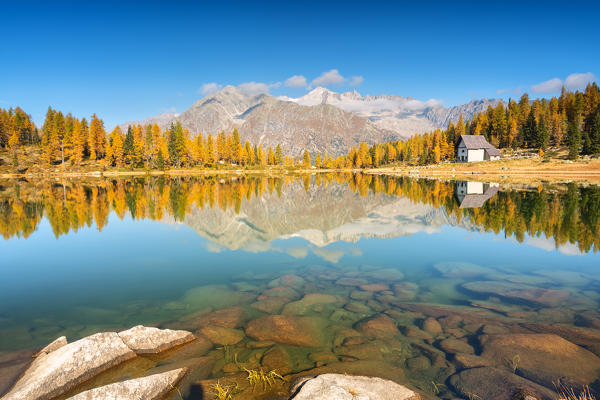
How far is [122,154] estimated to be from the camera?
109m

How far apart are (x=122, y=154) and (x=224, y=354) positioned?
391 feet

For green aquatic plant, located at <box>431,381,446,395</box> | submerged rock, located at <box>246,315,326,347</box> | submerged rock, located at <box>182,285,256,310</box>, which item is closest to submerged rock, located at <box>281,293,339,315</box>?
submerged rock, located at <box>246,315,326,347</box>

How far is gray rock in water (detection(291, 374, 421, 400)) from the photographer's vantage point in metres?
5.29

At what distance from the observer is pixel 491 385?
6.19 metres

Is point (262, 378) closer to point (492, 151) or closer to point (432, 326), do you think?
point (432, 326)

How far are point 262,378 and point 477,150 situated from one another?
120386 millimetres

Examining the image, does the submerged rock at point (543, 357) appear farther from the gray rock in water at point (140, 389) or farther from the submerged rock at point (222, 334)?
the gray rock in water at point (140, 389)

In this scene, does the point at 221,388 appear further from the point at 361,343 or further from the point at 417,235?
the point at 417,235

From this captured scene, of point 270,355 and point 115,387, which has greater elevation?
point 115,387

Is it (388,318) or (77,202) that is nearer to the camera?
(388,318)

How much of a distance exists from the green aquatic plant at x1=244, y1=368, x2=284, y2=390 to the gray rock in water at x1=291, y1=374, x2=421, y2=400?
613 mm

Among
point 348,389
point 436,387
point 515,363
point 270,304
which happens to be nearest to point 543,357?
point 515,363

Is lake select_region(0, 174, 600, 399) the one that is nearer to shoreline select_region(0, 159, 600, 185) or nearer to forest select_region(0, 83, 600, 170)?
shoreline select_region(0, 159, 600, 185)

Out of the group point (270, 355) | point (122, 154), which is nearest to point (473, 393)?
point (270, 355)
